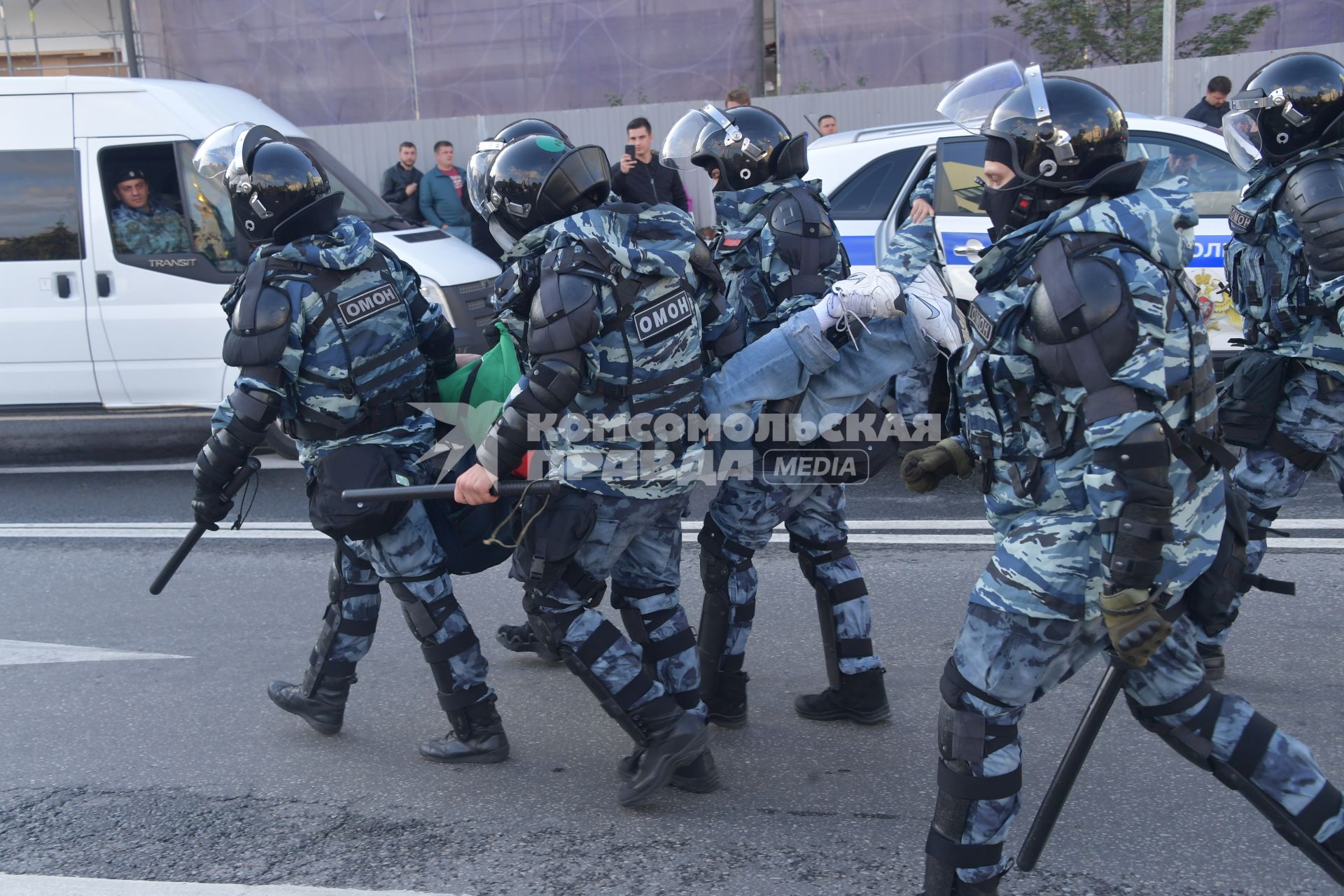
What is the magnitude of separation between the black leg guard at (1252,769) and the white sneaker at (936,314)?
113cm

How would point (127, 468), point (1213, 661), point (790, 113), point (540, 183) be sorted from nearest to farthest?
point (540, 183)
point (1213, 661)
point (127, 468)
point (790, 113)

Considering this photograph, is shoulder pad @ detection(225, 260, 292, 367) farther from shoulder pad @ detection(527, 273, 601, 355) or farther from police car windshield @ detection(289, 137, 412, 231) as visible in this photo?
police car windshield @ detection(289, 137, 412, 231)

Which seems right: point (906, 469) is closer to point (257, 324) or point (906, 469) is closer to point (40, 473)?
point (257, 324)

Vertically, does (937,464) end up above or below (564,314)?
below

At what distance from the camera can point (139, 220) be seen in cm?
758

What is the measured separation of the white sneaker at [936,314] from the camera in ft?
11.2

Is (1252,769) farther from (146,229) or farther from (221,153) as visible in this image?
(146,229)

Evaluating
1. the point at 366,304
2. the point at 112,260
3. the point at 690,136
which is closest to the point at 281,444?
the point at 112,260

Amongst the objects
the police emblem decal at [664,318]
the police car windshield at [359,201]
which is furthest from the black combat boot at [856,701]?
the police car windshield at [359,201]

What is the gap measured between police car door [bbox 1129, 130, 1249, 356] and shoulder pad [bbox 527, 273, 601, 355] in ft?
14.9

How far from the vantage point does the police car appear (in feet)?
22.0

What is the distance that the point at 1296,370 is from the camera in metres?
3.95

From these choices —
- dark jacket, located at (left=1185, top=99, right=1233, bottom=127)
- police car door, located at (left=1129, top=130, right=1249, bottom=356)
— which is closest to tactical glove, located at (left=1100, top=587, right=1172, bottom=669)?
police car door, located at (left=1129, top=130, right=1249, bottom=356)

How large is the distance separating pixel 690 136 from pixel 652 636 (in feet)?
5.48
